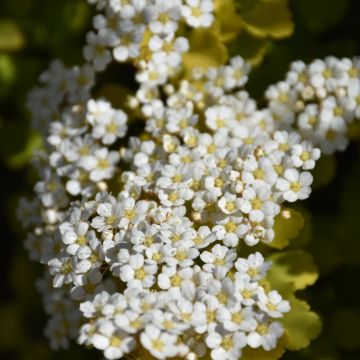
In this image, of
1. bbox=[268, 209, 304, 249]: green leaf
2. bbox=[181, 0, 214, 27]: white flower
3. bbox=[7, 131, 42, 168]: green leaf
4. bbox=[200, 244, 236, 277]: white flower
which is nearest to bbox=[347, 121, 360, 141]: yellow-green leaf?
bbox=[268, 209, 304, 249]: green leaf

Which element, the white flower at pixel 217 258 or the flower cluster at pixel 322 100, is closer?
the white flower at pixel 217 258

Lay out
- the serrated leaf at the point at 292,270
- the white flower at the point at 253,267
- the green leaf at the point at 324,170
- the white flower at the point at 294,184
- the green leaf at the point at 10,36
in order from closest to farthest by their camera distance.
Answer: the white flower at the point at 253,267, the white flower at the point at 294,184, the serrated leaf at the point at 292,270, the green leaf at the point at 324,170, the green leaf at the point at 10,36

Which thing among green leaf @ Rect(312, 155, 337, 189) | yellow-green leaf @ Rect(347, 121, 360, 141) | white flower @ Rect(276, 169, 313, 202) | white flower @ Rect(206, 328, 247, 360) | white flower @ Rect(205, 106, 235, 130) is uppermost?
yellow-green leaf @ Rect(347, 121, 360, 141)

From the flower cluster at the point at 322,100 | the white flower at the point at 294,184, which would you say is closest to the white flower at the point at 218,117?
the flower cluster at the point at 322,100

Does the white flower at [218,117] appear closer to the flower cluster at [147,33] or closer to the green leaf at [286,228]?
the flower cluster at [147,33]

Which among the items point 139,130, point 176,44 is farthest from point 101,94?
point 176,44

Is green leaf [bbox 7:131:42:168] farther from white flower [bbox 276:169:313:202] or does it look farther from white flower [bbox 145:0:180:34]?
white flower [bbox 276:169:313:202]
